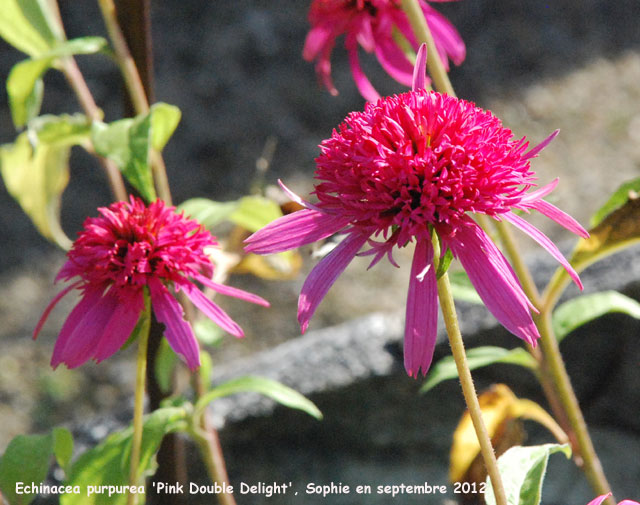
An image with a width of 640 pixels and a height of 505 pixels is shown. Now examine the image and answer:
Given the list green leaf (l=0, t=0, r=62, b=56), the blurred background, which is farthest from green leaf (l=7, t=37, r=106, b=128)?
the blurred background

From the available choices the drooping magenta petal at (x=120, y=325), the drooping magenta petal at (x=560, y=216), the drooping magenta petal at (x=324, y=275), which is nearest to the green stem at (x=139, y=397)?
the drooping magenta petal at (x=120, y=325)

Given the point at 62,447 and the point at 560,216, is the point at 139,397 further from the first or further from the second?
the point at 560,216

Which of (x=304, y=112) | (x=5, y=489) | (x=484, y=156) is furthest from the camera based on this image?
(x=304, y=112)

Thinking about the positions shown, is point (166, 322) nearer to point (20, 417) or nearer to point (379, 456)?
point (379, 456)

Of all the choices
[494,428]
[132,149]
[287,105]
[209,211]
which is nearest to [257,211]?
[209,211]

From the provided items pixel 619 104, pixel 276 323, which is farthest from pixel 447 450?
pixel 619 104

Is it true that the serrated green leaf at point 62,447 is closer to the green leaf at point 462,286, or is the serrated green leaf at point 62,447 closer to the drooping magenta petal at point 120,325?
the drooping magenta petal at point 120,325
